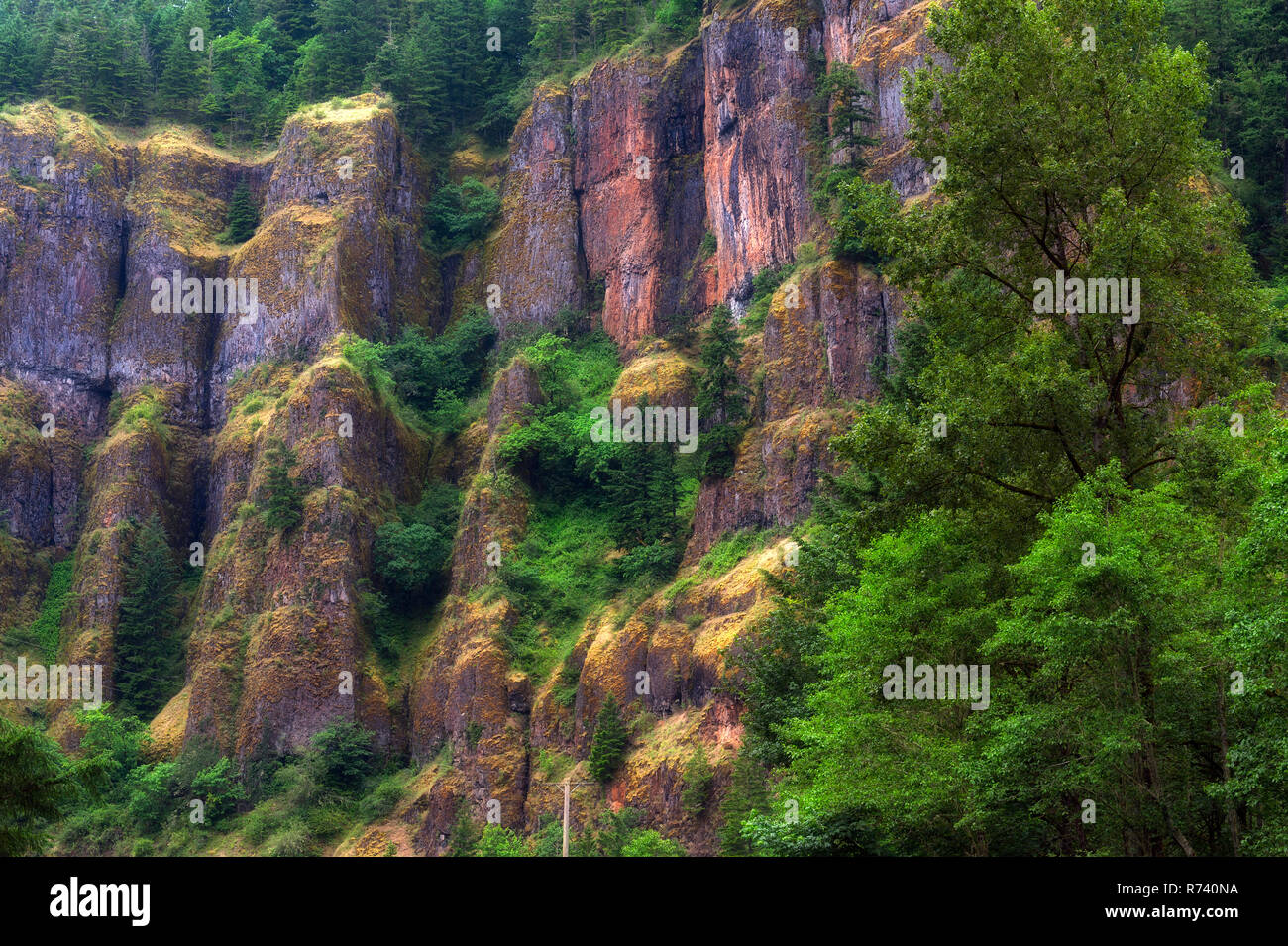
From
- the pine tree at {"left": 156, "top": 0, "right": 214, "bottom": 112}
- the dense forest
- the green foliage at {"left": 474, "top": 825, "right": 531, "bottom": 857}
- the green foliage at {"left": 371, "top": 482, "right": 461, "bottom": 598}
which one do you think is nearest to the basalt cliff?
the green foliage at {"left": 371, "top": 482, "right": 461, "bottom": 598}

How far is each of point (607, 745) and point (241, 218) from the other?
154 ft

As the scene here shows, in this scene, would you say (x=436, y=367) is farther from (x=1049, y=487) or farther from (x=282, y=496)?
(x=1049, y=487)

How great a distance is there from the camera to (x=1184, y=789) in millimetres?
23250

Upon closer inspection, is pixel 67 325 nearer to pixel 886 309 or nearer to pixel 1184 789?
pixel 886 309

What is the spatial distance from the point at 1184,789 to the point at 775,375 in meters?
35.4

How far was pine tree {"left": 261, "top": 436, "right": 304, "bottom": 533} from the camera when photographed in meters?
67.4

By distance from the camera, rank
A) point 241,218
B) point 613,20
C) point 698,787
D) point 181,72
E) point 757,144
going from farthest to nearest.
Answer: point 181,72
point 241,218
point 613,20
point 757,144
point 698,787

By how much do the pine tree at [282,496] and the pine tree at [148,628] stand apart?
316 inches

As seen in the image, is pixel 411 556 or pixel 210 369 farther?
pixel 210 369

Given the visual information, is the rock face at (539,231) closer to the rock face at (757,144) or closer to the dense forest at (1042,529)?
the rock face at (757,144)

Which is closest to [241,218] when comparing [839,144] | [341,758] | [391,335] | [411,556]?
[391,335]

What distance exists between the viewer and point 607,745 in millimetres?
51406

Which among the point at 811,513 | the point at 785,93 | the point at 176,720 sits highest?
the point at 785,93

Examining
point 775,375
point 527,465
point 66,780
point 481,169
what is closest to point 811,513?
point 775,375
